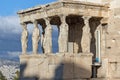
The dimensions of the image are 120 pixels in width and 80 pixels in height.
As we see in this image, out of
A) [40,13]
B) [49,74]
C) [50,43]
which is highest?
[40,13]

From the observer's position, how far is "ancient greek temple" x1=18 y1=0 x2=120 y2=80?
2178cm

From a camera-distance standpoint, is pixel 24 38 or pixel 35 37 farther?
pixel 24 38

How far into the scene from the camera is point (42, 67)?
2328 centimetres

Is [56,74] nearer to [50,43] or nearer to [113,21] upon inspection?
[50,43]

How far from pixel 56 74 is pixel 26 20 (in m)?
3.87

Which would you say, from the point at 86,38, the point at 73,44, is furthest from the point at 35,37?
the point at 86,38

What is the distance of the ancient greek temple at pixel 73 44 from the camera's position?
858 inches

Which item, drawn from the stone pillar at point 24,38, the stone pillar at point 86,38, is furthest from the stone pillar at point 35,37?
the stone pillar at point 86,38

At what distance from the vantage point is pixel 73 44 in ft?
78.9

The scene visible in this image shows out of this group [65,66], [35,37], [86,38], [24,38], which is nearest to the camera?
[65,66]

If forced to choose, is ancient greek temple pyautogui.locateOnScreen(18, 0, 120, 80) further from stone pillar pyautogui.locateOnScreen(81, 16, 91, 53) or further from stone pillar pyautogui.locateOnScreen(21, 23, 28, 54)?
stone pillar pyautogui.locateOnScreen(21, 23, 28, 54)

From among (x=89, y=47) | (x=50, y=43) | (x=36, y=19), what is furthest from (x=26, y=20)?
(x=89, y=47)

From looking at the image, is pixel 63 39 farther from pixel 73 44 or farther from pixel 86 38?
pixel 73 44

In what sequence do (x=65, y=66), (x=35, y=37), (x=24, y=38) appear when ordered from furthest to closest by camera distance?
1. (x=24, y=38)
2. (x=35, y=37)
3. (x=65, y=66)
